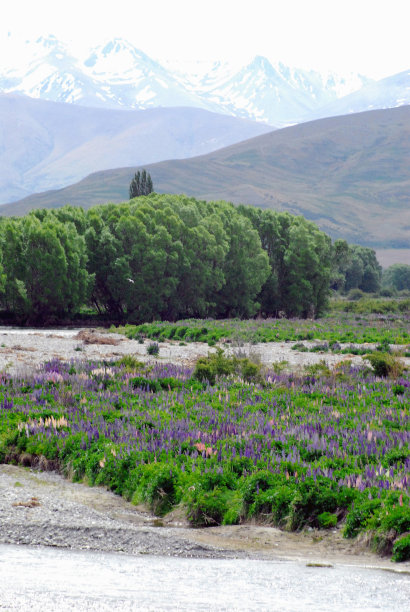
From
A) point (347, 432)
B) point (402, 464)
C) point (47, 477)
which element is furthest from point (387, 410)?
point (47, 477)

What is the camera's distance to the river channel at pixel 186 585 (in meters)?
7.36

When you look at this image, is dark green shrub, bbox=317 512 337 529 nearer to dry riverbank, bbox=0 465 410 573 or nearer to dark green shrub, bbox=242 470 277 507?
dry riverbank, bbox=0 465 410 573

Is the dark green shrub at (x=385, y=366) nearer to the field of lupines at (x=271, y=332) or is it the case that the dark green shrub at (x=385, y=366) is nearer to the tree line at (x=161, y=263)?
the field of lupines at (x=271, y=332)

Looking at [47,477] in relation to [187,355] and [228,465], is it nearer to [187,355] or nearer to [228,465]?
[228,465]

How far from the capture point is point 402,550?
901cm

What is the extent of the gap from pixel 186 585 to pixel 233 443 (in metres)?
5.19

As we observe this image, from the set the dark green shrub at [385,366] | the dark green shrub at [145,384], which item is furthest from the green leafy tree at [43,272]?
the dark green shrub at [145,384]

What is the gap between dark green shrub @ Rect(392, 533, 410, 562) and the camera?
29.6 ft

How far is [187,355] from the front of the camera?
116ft

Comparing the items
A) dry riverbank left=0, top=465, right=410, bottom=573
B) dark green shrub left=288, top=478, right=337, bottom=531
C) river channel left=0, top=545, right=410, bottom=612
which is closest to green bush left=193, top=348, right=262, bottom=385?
dry riverbank left=0, top=465, right=410, bottom=573

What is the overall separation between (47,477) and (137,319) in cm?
5184

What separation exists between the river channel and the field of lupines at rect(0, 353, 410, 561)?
1.28 meters

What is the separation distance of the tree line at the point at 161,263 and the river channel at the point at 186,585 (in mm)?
53198

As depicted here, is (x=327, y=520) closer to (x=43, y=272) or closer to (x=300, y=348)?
(x=300, y=348)
